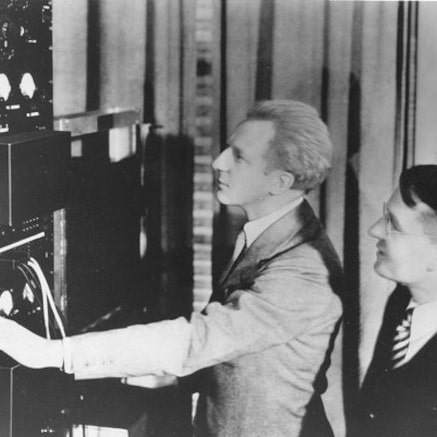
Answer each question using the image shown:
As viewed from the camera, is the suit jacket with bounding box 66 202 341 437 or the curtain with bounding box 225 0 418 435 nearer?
the suit jacket with bounding box 66 202 341 437

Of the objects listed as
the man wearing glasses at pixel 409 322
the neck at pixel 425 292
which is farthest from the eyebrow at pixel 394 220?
the neck at pixel 425 292

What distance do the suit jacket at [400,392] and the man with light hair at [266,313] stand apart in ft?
0.32

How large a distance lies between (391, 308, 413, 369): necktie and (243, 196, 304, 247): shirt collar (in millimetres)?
291

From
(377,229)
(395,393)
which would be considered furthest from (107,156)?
(395,393)

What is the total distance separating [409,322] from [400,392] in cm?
13

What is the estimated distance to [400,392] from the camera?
1311 millimetres

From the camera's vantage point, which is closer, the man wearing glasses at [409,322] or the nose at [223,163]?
the man wearing glasses at [409,322]

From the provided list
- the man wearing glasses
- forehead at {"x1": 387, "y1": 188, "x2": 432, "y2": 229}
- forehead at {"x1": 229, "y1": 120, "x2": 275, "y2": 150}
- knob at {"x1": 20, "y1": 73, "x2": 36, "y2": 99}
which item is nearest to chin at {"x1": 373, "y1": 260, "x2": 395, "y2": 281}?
the man wearing glasses

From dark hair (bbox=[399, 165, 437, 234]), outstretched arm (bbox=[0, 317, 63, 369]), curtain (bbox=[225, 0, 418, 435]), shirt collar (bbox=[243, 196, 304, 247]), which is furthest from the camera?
curtain (bbox=[225, 0, 418, 435])

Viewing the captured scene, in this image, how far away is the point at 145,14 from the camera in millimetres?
1723

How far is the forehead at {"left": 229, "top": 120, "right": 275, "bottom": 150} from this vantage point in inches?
52.8

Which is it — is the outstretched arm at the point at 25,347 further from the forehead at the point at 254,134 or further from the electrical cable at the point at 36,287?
the forehead at the point at 254,134

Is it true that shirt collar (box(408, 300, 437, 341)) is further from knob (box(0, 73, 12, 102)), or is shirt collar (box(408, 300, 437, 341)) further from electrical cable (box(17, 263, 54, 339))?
knob (box(0, 73, 12, 102))

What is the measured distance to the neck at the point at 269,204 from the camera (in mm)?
1372
